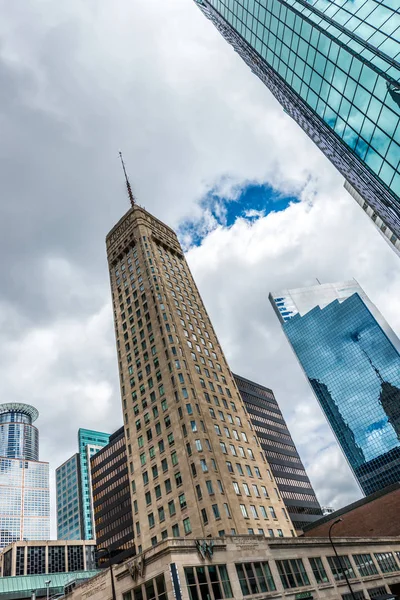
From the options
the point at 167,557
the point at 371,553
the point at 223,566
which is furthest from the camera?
the point at 371,553

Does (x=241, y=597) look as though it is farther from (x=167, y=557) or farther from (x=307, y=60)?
(x=307, y=60)

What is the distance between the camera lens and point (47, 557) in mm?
136500

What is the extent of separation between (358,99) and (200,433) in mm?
46123

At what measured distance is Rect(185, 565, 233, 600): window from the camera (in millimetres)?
34781

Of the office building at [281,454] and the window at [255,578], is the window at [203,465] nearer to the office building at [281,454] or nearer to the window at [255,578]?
the window at [255,578]

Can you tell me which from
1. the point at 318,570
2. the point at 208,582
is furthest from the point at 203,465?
the point at 208,582

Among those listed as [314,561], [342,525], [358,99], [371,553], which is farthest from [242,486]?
[358,99]

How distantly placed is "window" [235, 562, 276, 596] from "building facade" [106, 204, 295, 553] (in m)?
10.7

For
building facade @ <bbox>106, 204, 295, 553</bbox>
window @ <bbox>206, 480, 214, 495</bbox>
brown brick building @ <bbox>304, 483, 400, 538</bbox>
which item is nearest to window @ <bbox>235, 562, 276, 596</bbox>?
building facade @ <bbox>106, 204, 295, 553</bbox>

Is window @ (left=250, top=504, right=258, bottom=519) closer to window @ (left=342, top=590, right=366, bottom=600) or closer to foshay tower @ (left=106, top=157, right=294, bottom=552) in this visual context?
foshay tower @ (left=106, top=157, right=294, bottom=552)

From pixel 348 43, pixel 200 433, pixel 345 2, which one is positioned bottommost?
pixel 200 433

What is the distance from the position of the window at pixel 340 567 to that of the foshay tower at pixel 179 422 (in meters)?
8.90

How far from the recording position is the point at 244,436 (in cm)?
6875

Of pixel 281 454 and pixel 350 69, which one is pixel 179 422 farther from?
pixel 281 454
